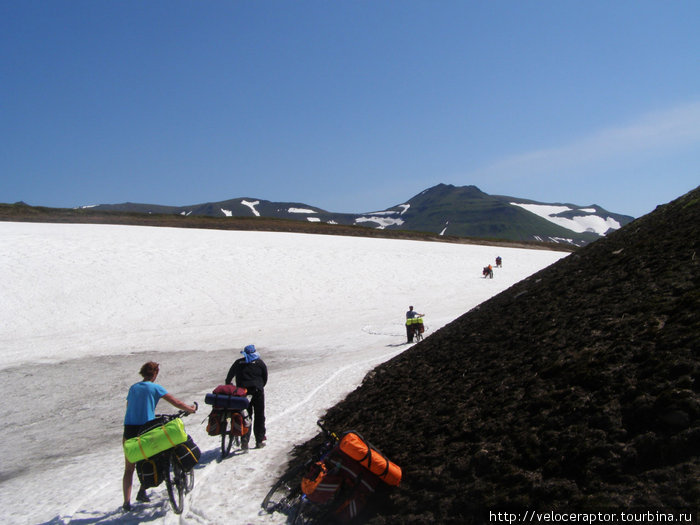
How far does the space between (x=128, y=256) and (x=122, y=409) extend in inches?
949

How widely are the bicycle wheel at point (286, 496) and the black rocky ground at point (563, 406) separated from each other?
1.11 meters

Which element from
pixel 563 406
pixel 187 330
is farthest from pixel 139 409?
pixel 187 330

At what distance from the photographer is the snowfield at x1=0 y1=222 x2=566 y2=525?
316 inches

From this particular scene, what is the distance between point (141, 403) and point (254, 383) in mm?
2273

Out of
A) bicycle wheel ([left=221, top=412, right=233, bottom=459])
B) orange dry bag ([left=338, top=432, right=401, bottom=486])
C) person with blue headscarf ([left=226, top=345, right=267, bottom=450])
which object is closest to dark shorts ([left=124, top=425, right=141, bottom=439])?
bicycle wheel ([left=221, top=412, right=233, bottom=459])

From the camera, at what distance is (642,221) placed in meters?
13.6

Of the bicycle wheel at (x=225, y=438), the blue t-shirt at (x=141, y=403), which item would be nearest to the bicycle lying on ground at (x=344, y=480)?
the blue t-shirt at (x=141, y=403)

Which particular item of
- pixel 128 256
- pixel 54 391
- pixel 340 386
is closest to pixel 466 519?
pixel 340 386

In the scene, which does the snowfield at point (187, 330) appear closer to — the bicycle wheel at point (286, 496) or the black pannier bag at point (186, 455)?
the bicycle wheel at point (286, 496)

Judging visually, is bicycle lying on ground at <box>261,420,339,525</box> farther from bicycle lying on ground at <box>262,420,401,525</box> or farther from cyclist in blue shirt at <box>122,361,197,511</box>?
cyclist in blue shirt at <box>122,361,197,511</box>

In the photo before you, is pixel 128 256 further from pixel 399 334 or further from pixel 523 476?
pixel 523 476

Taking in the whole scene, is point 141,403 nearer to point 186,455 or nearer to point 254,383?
point 186,455

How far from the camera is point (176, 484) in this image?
263 inches

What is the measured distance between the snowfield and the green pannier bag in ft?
3.10
